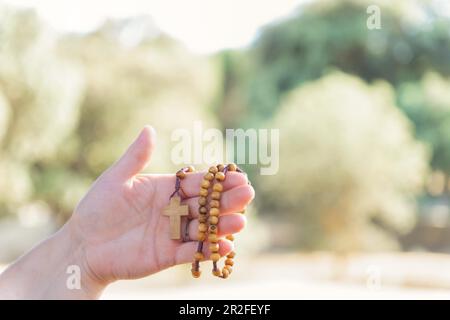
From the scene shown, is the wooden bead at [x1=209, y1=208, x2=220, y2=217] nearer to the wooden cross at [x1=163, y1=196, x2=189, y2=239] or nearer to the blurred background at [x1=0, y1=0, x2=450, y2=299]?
the wooden cross at [x1=163, y1=196, x2=189, y2=239]

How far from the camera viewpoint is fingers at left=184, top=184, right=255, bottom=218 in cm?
89

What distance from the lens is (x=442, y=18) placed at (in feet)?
22.9

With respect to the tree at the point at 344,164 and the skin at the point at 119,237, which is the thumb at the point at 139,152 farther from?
the tree at the point at 344,164

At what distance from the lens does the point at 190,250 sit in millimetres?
934

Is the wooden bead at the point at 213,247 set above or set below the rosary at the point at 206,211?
below

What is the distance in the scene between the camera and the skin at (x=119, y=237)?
93cm

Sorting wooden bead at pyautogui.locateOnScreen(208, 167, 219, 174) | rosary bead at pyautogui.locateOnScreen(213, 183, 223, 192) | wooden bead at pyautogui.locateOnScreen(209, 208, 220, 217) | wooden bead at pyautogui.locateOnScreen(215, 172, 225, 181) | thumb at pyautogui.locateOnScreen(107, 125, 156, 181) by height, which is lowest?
wooden bead at pyautogui.locateOnScreen(209, 208, 220, 217)

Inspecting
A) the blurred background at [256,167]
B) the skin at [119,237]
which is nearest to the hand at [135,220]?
the skin at [119,237]

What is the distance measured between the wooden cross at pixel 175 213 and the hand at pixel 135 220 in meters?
0.02

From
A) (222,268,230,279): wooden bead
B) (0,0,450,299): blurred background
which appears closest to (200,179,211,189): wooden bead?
(222,268,230,279): wooden bead

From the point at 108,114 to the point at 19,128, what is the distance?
78cm

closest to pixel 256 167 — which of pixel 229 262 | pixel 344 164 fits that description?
pixel 344 164
